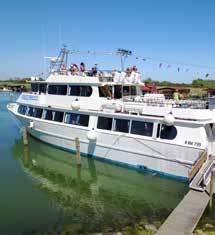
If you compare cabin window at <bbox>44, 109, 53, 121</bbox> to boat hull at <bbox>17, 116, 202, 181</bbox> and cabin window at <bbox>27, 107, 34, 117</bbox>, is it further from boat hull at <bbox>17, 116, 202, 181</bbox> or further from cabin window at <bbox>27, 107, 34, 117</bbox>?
cabin window at <bbox>27, 107, 34, 117</bbox>

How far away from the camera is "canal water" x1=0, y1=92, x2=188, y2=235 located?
36.0 ft

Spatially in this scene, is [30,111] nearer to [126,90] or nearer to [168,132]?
[126,90]

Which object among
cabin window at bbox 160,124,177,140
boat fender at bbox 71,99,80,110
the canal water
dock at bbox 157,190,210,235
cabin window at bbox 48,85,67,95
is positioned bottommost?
the canal water

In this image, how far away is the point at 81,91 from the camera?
18719 mm

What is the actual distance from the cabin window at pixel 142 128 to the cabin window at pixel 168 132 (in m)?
0.61

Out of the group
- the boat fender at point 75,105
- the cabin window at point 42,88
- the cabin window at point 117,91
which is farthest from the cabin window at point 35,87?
the cabin window at point 117,91

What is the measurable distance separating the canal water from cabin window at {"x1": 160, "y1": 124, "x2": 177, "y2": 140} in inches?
82.5

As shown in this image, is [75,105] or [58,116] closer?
[75,105]

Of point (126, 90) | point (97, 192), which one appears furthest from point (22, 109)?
point (97, 192)

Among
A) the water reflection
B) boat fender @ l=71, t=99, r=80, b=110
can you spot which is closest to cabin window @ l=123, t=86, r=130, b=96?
boat fender @ l=71, t=99, r=80, b=110

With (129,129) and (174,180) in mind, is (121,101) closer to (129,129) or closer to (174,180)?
(129,129)

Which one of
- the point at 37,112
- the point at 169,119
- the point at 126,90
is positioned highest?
the point at 126,90

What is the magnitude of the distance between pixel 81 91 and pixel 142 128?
505 cm

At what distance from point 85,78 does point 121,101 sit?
8.93 ft
